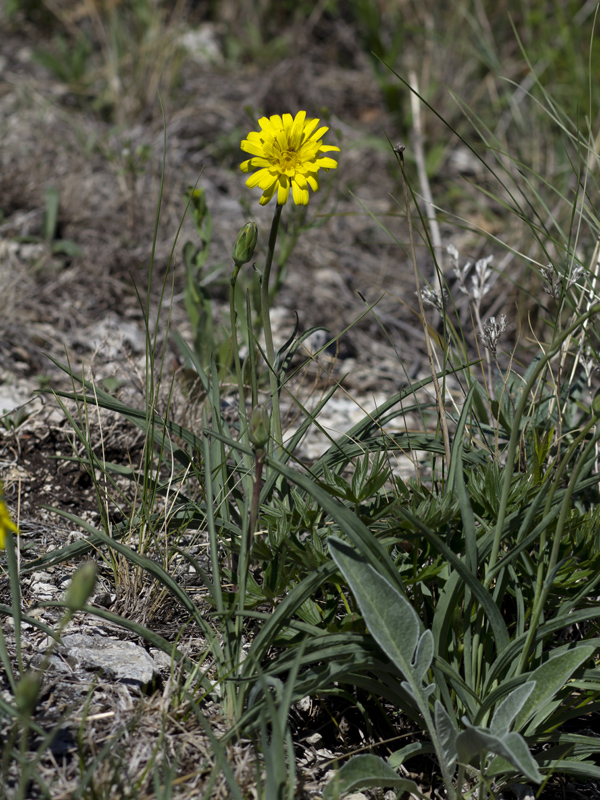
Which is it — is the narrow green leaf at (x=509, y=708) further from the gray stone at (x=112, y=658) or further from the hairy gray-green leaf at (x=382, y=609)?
the gray stone at (x=112, y=658)

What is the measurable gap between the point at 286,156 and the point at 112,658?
97cm

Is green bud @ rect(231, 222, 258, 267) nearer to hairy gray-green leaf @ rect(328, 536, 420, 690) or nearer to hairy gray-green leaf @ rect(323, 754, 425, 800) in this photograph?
hairy gray-green leaf @ rect(328, 536, 420, 690)

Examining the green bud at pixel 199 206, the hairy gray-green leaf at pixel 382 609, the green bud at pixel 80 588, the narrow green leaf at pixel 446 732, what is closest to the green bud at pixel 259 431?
the hairy gray-green leaf at pixel 382 609

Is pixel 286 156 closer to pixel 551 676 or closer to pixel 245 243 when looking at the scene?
pixel 245 243

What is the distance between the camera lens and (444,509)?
1.12m

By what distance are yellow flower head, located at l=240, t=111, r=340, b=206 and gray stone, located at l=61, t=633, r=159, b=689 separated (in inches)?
33.7

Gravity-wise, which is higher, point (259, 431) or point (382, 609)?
point (259, 431)

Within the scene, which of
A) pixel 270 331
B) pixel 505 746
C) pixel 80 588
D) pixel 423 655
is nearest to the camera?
pixel 80 588

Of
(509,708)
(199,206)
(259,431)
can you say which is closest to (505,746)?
(509,708)

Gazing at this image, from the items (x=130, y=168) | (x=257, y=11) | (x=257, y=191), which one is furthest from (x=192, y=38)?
(x=130, y=168)

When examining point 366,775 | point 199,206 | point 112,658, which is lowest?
point 366,775

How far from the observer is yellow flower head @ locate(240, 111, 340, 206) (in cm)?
130

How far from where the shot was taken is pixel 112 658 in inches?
45.9

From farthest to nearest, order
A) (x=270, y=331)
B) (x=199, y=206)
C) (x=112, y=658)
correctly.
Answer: (x=199, y=206), (x=270, y=331), (x=112, y=658)
